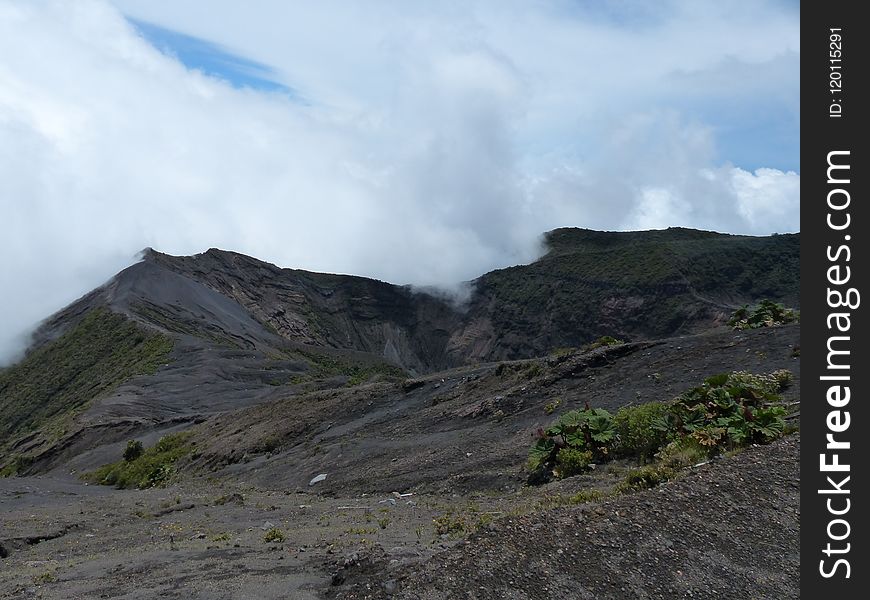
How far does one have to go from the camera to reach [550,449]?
1494 centimetres

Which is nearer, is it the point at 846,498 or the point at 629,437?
the point at 846,498

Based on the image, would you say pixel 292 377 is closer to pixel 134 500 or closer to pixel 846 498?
pixel 134 500

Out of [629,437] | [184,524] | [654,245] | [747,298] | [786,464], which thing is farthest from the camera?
[654,245]

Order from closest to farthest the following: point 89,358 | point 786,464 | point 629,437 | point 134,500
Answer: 1. point 786,464
2. point 629,437
3. point 134,500
4. point 89,358

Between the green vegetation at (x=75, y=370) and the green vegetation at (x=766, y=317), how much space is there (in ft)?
135

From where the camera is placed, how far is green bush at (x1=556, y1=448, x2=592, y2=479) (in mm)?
14227

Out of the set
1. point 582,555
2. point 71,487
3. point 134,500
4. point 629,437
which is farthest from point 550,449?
point 71,487

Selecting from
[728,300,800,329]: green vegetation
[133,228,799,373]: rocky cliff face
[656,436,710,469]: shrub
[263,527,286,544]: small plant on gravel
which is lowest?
[263,527,286,544]: small plant on gravel

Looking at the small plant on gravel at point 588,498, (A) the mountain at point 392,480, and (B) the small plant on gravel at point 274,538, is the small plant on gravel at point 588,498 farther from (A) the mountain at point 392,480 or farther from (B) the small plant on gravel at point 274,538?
(B) the small plant on gravel at point 274,538

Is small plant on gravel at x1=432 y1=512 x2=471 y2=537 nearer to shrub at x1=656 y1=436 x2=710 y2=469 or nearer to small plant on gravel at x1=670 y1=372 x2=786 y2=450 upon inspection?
shrub at x1=656 y1=436 x2=710 y2=469

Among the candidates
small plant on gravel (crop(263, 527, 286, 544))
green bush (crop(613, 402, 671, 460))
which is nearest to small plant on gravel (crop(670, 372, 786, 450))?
green bush (crop(613, 402, 671, 460))

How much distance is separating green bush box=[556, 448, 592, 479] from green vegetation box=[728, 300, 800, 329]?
446 inches

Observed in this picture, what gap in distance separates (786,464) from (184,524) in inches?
447

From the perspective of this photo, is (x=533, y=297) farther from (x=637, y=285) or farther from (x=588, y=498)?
(x=588, y=498)
